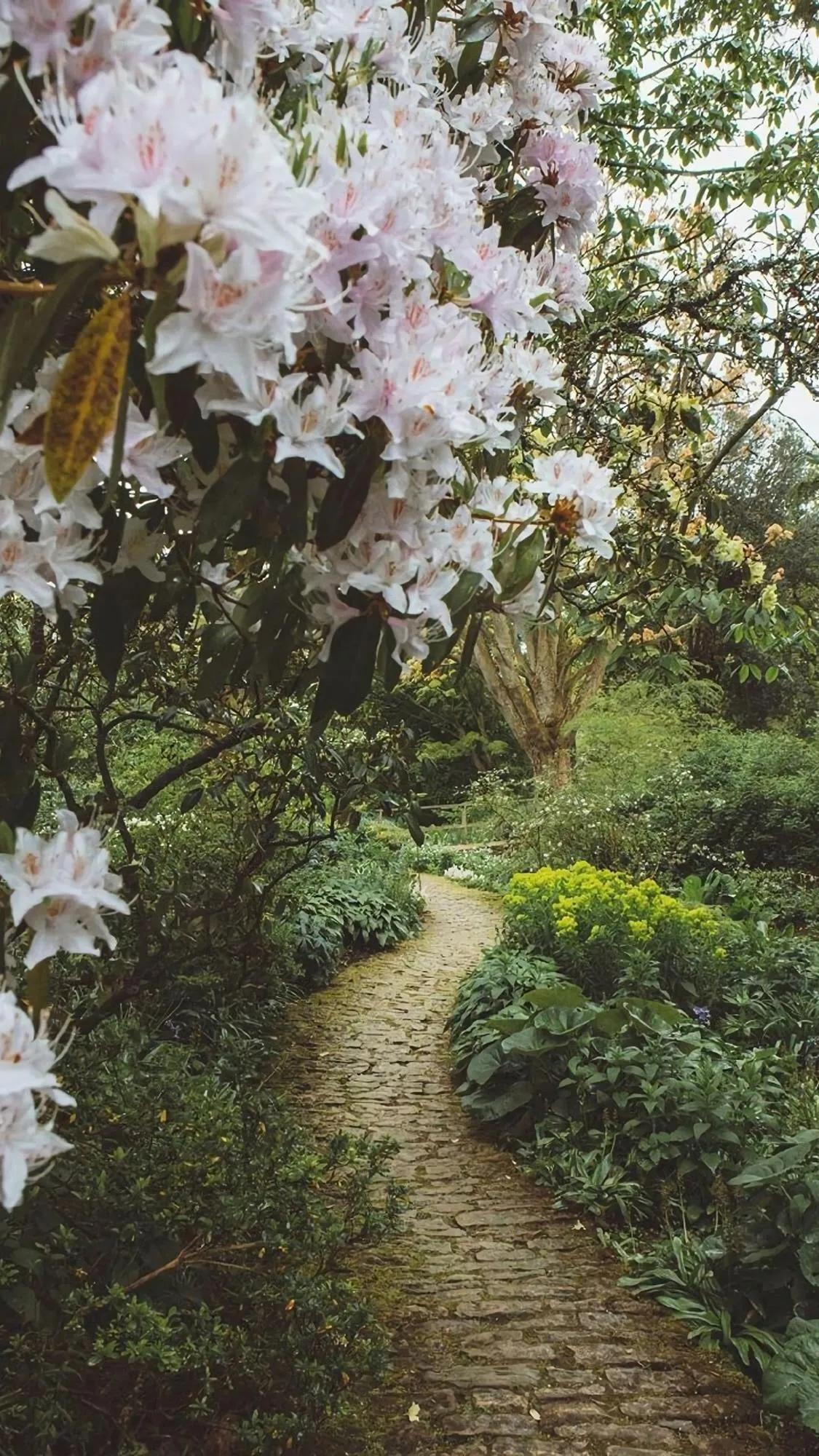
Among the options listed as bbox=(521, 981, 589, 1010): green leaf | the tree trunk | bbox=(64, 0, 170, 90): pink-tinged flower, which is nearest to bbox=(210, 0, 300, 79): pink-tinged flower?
bbox=(64, 0, 170, 90): pink-tinged flower

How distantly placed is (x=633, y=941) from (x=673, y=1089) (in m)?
1.29

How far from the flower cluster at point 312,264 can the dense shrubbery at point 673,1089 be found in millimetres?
2223

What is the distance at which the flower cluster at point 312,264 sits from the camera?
497mm

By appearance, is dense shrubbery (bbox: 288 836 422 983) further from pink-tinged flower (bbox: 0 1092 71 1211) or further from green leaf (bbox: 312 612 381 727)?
pink-tinged flower (bbox: 0 1092 71 1211)

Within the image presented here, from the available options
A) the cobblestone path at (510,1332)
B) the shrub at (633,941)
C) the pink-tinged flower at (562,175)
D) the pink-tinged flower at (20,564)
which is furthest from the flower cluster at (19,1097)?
the shrub at (633,941)

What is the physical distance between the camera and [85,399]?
51 cm

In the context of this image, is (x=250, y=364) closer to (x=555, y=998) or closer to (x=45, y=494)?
(x=45, y=494)

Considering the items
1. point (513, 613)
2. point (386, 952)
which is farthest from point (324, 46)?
point (386, 952)

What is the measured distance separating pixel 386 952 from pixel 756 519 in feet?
31.0

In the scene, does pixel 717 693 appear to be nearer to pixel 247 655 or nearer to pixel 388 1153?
pixel 388 1153

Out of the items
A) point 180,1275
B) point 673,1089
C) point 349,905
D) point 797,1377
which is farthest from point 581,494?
point 349,905

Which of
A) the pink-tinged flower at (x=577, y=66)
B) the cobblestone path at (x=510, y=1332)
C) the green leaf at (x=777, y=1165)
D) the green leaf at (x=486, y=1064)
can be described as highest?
the pink-tinged flower at (x=577, y=66)

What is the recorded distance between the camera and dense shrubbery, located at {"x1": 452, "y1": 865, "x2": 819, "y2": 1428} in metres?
2.66

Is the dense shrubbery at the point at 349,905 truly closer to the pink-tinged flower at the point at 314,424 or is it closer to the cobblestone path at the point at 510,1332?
the cobblestone path at the point at 510,1332
